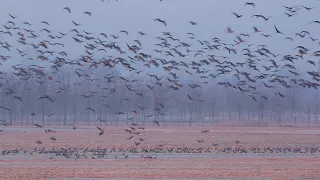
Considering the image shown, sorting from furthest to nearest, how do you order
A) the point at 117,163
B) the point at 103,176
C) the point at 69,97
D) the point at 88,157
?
the point at 69,97, the point at 88,157, the point at 117,163, the point at 103,176

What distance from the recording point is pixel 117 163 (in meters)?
37.7

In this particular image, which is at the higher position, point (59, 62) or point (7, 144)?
point (59, 62)

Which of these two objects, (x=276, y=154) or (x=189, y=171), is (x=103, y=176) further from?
(x=276, y=154)

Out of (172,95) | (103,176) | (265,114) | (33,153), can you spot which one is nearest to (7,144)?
(33,153)

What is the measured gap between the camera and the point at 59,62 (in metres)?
38.0

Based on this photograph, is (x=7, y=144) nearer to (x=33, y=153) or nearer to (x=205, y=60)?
(x=33, y=153)

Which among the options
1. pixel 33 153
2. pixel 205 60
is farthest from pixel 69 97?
pixel 205 60

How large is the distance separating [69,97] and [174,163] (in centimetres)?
10122

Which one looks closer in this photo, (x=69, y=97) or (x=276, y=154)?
(x=276, y=154)

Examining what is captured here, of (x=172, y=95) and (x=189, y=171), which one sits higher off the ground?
(x=172, y=95)

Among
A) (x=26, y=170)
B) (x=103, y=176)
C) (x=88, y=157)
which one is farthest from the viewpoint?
(x=88, y=157)

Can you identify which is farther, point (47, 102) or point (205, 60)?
point (47, 102)

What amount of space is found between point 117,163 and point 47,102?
102 metres

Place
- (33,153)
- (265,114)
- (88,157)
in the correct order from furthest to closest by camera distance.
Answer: (265,114) → (33,153) → (88,157)
